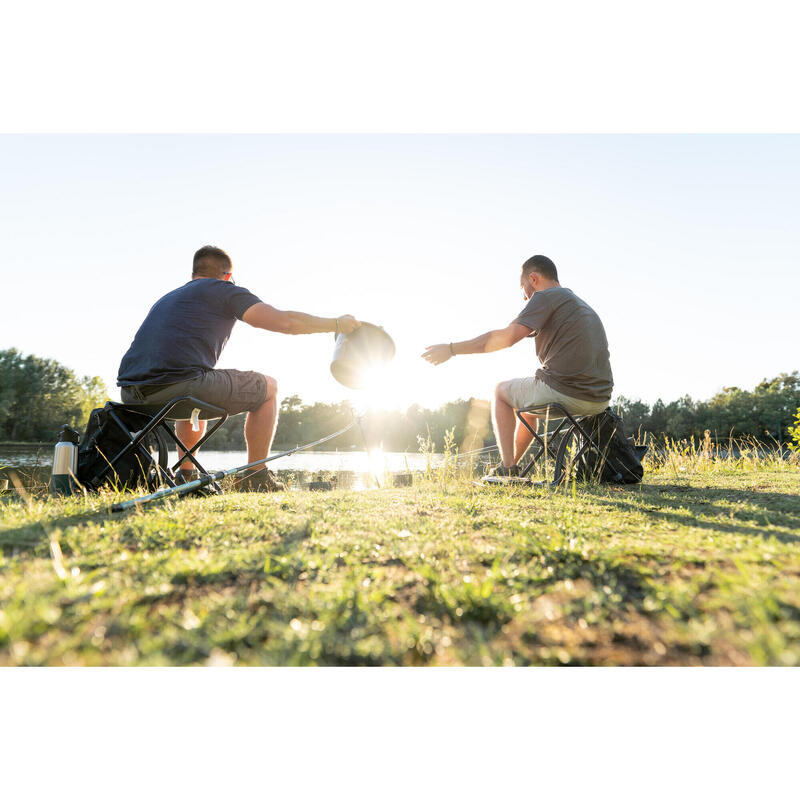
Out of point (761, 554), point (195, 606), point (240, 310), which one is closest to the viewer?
point (195, 606)

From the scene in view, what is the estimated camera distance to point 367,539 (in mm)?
2045

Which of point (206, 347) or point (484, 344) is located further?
point (484, 344)

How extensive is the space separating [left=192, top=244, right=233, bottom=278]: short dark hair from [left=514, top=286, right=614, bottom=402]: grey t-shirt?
287 cm

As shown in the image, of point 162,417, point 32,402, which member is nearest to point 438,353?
point 162,417

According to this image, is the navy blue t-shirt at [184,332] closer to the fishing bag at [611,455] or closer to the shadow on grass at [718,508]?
the shadow on grass at [718,508]

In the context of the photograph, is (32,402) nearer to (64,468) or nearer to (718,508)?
(64,468)

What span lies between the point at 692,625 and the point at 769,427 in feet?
192

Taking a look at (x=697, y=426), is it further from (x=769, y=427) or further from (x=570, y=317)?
(x=570, y=317)

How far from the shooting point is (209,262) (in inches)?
173

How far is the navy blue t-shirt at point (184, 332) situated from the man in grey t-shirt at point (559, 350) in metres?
1.87

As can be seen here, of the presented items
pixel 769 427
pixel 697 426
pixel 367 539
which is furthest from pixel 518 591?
pixel 769 427

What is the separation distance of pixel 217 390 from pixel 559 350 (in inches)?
125

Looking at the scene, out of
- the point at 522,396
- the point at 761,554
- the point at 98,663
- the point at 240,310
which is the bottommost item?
the point at 98,663

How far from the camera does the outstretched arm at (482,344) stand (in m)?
4.40
